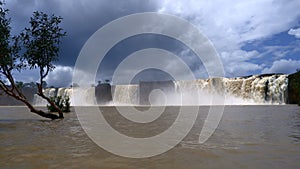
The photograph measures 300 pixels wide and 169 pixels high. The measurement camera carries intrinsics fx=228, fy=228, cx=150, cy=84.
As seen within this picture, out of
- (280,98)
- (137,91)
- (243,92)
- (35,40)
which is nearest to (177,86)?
(137,91)

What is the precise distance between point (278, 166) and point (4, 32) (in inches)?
558

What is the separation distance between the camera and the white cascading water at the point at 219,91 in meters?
35.0

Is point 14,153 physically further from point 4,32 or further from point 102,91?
point 102,91

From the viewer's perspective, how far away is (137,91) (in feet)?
174

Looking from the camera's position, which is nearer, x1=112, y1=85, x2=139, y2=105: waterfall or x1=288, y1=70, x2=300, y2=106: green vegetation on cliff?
x1=288, y1=70, x2=300, y2=106: green vegetation on cliff

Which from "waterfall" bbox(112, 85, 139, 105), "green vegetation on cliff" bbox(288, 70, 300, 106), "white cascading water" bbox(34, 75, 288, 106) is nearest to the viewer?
"green vegetation on cliff" bbox(288, 70, 300, 106)

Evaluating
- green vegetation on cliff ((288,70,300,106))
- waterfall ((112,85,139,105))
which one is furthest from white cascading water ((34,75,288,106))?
green vegetation on cliff ((288,70,300,106))

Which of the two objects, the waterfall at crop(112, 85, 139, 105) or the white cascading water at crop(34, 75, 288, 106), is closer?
the white cascading water at crop(34, 75, 288, 106)

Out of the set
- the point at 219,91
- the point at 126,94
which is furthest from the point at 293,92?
the point at 126,94

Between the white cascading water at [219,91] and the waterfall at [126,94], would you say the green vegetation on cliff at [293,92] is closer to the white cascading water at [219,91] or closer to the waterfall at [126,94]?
the white cascading water at [219,91]

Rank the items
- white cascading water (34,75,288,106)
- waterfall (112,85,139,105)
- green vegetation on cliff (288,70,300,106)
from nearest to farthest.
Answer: green vegetation on cliff (288,70,300,106), white cascading water (34,75,288,106), waterfall (112,85,139,105)

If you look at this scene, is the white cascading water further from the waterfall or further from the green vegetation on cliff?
the green vegetation on cliff

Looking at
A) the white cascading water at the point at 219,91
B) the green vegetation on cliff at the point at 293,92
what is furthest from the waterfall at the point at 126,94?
the green vegetation on cliff at the point at 293,92

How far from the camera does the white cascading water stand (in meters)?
35.0
